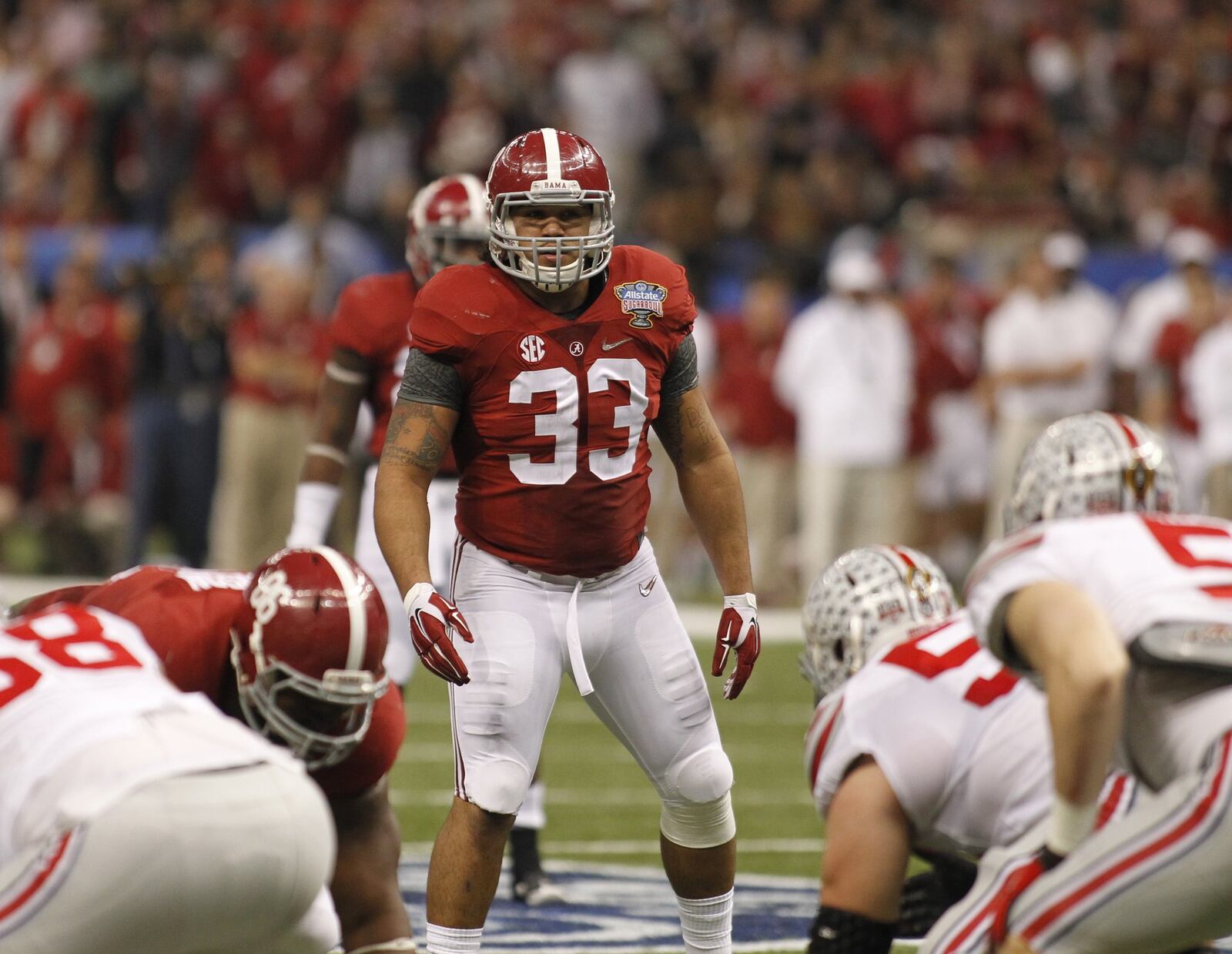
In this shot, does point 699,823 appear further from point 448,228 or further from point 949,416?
point 949,416

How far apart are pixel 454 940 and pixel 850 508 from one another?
311 inches

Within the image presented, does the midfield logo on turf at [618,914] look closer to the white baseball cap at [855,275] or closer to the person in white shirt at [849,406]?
the person in white shirt at [849,406]

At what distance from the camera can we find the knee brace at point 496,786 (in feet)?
12.9

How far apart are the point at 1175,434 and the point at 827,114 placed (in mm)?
3709

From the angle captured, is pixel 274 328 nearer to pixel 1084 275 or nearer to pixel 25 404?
pixel 25 404

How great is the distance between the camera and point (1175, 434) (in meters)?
11.6

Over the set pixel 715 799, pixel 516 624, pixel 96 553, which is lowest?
pixel 96 553

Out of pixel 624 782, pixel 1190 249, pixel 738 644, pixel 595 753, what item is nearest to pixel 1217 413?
pixel 1190 249

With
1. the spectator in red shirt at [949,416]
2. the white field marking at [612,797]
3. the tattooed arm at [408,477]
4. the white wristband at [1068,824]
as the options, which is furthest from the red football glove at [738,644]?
the spectator in red shirt at [949,416]

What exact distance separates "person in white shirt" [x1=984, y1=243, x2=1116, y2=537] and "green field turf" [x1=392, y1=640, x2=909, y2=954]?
2766 millimetres

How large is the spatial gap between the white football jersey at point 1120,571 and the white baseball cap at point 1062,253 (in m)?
8.44

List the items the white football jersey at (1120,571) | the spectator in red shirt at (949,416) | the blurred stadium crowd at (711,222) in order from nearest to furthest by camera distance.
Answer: the white football jersey at (1120,571) < the blurred stadium crowd at (711,222) < the spectator in red shirt at (949,416)

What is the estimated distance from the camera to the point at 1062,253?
38.0 ft

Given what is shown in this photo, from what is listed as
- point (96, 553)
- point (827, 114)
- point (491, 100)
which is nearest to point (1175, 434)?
point (827, 114)
